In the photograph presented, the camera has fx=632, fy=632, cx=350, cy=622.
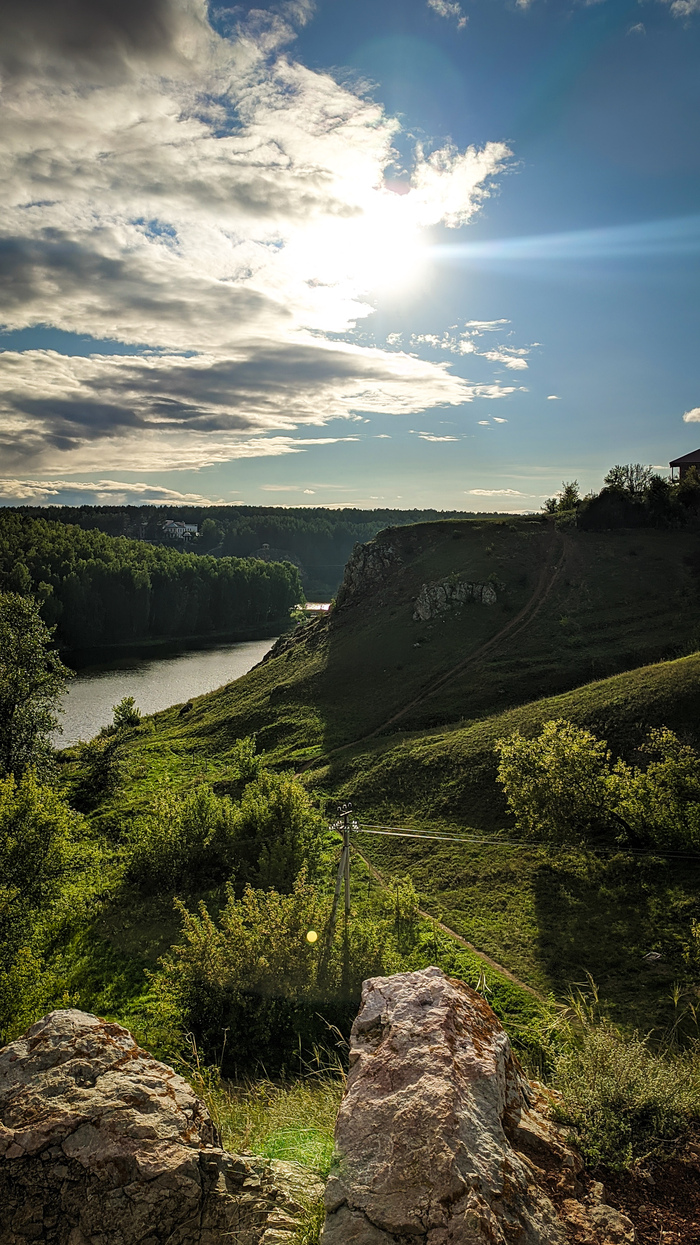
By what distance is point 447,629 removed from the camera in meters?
50.2

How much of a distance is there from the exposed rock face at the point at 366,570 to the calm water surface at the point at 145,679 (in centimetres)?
1839

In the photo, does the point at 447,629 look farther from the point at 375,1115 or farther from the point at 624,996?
the point at 375,1115

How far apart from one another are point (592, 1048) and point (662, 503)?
2427 inches

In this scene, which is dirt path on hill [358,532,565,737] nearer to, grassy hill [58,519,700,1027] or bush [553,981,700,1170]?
grassy hill [58,519,700,1027]

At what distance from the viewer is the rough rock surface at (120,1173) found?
4.14 meters

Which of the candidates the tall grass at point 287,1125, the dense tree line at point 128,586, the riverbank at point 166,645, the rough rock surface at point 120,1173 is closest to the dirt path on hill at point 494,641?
the tall grass at point 287,1125

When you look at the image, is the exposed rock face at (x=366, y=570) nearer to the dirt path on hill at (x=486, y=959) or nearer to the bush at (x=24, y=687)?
the bush at (x=24, y=687)

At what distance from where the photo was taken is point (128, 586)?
10544 centimetres

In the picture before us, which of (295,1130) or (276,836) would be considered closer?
(295,1130)

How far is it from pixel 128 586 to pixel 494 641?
75997 millimetres

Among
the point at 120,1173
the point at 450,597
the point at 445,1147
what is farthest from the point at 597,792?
the point at 450,597

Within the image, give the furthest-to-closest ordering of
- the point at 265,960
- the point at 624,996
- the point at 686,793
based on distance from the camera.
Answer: the point at 686,793
the point at 624,996
the point at 265,960

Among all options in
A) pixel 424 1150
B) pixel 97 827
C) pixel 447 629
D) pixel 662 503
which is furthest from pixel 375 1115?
pixel 662 503

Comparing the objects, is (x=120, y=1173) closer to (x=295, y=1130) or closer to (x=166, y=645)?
(x=295, y=1130)
